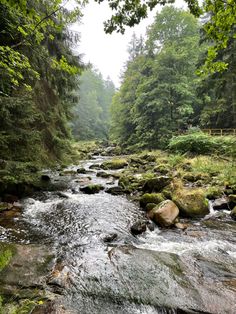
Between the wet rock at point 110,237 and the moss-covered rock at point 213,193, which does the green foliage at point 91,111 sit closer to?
the moss-covered rock at point 213,193

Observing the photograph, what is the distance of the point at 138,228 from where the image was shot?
195 inches

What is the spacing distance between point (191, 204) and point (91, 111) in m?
42.0

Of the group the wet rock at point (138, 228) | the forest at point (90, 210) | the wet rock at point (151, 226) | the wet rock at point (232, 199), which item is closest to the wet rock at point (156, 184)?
the forest at point (90, 210)

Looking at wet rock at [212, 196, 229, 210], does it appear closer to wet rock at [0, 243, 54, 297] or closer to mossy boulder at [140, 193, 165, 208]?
mossy boulder at [140, 193, 165, 208]

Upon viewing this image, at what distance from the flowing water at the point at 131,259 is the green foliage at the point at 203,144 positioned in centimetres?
816

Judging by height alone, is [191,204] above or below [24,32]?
below

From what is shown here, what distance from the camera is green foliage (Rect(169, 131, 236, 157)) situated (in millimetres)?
12891

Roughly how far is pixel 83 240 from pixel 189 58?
21.7m

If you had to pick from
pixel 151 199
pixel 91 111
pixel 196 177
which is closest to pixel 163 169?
pixel 196 177

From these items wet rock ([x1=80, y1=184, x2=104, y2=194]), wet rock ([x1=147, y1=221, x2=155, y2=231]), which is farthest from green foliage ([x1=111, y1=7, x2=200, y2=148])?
wet rock ([x1=147, y1=221, x2=155, y2=231])

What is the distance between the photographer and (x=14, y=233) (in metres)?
4.54

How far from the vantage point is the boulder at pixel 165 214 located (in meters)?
5.32

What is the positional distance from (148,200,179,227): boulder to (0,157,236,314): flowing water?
0.27 meters

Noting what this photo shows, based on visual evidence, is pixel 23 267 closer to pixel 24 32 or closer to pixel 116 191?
pixel 24 32
